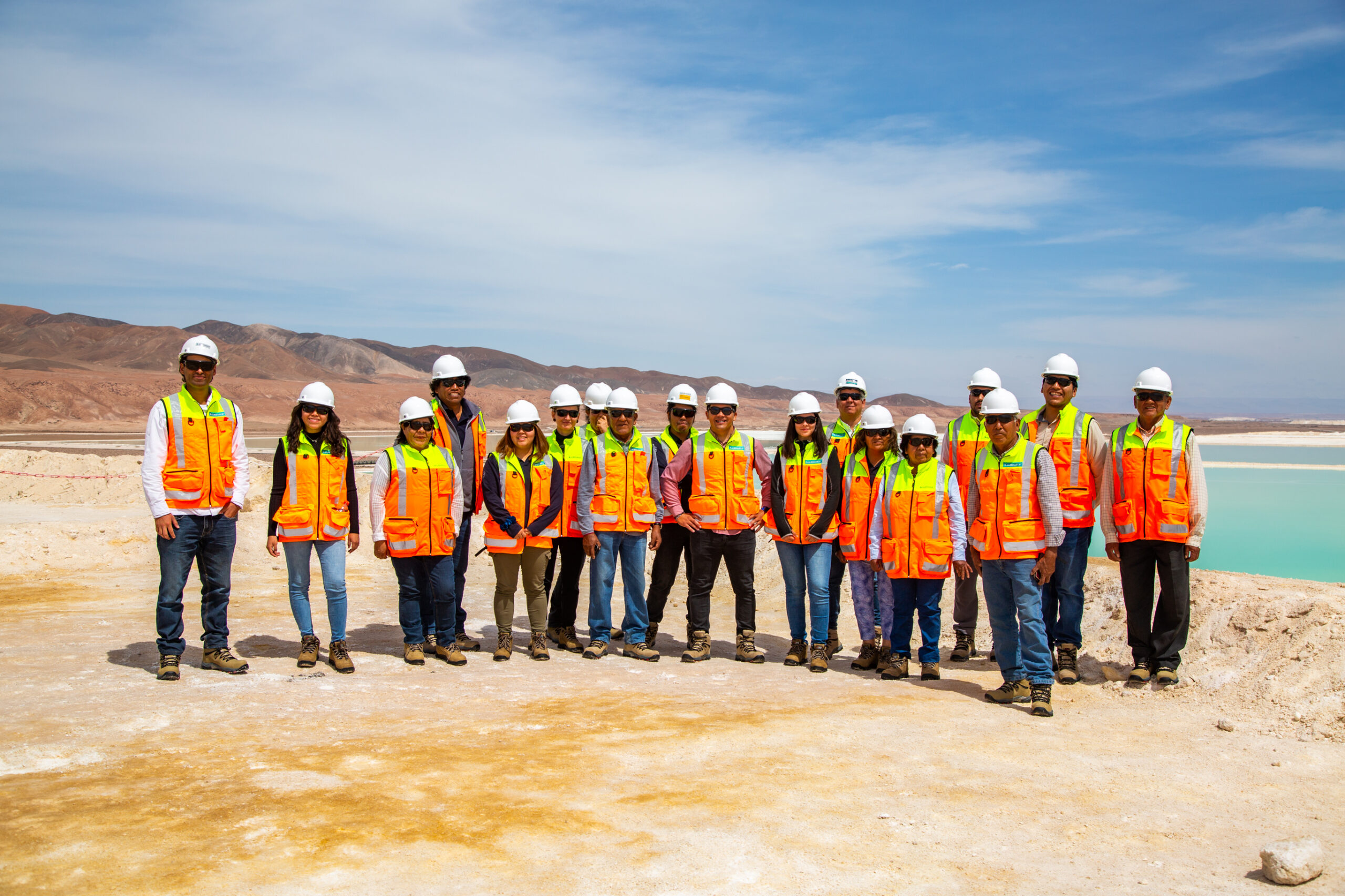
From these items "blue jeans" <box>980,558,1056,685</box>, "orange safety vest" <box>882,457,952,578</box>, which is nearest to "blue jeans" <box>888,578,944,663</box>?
"orange safety vest" <box>882,457,952,578</box>

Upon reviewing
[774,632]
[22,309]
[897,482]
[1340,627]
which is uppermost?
[22,309]

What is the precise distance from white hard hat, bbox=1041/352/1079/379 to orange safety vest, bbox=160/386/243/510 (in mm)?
5798

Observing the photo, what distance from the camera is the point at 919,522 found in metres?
6.59

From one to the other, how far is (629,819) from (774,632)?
581cm

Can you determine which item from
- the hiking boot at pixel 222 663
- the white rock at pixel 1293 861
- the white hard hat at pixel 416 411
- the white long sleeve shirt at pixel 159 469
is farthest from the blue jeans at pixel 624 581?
the white rock at pixel 1293 861

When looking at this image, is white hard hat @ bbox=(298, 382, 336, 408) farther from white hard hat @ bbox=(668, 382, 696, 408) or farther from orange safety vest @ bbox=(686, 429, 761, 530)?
orange safety vest @ bbox=(686, 429, 761, 530)

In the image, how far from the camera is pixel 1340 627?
645 cm

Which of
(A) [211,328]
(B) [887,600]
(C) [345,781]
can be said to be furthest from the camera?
(A) [211,328]

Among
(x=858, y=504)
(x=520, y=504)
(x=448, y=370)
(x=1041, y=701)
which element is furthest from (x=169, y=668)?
(x=1041, y=701)

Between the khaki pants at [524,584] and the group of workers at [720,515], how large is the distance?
2 cm

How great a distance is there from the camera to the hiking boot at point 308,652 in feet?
22.0

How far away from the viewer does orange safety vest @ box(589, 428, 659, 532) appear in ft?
24.0

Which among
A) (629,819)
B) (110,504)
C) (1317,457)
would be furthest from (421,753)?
(1317,457)

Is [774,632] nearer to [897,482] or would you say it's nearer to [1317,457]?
[897,482]
